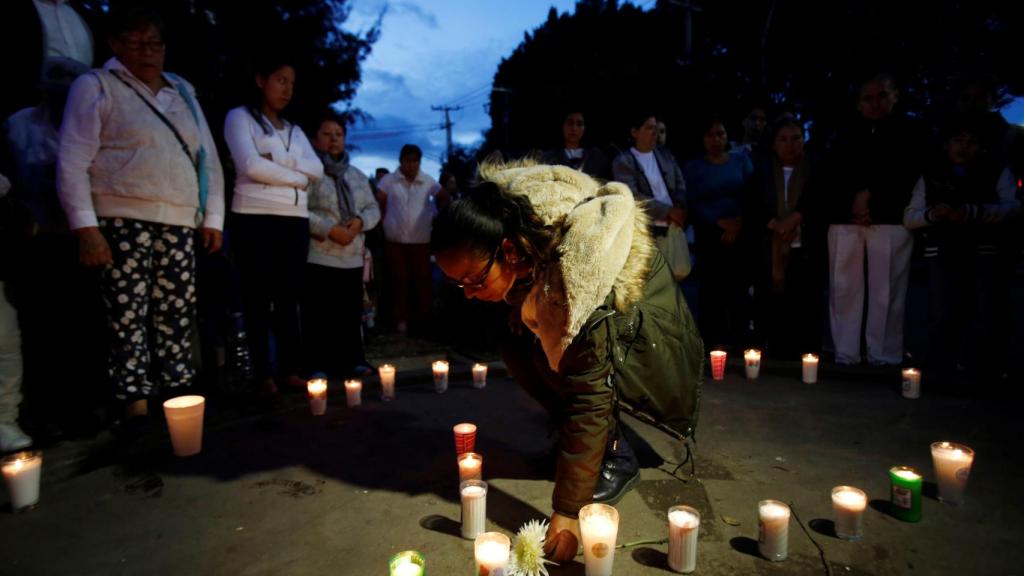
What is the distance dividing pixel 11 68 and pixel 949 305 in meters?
5.89

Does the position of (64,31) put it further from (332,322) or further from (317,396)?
(317,396)

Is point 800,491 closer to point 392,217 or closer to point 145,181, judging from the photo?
point 145,181

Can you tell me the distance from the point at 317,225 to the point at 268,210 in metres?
0.61

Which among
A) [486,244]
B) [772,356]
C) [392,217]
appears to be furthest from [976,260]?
[392,217]

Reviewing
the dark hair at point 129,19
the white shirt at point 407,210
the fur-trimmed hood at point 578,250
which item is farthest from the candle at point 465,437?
the white shirt at point 407,210

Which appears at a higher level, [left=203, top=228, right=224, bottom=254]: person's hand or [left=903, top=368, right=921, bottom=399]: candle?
[left=203, top=228, right=224, bottom=254]: person's hand

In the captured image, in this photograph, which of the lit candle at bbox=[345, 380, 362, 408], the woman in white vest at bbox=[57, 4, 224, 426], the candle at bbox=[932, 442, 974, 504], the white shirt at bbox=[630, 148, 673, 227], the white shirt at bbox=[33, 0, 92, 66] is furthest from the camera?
the white shirt at bbox=[630, 148, 673, 227]

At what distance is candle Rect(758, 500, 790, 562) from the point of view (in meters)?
1.90

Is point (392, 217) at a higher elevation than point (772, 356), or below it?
higher

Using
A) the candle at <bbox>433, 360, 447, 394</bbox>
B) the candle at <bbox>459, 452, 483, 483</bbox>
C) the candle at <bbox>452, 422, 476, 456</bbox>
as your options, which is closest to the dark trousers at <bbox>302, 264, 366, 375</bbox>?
the candle at <bbox>433, 360, 447, 394</bbox>

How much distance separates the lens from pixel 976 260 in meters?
3.94

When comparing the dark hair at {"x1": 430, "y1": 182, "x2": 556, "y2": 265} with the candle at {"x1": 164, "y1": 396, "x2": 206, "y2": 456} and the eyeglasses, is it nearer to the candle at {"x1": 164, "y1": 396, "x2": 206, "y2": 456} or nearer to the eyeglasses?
the eyeglasses

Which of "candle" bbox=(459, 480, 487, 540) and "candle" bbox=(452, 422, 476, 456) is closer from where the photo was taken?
"candle" bbox=(459, 480, 487, 540)

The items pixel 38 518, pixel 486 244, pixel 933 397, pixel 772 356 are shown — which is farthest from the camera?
pixel 772 356
